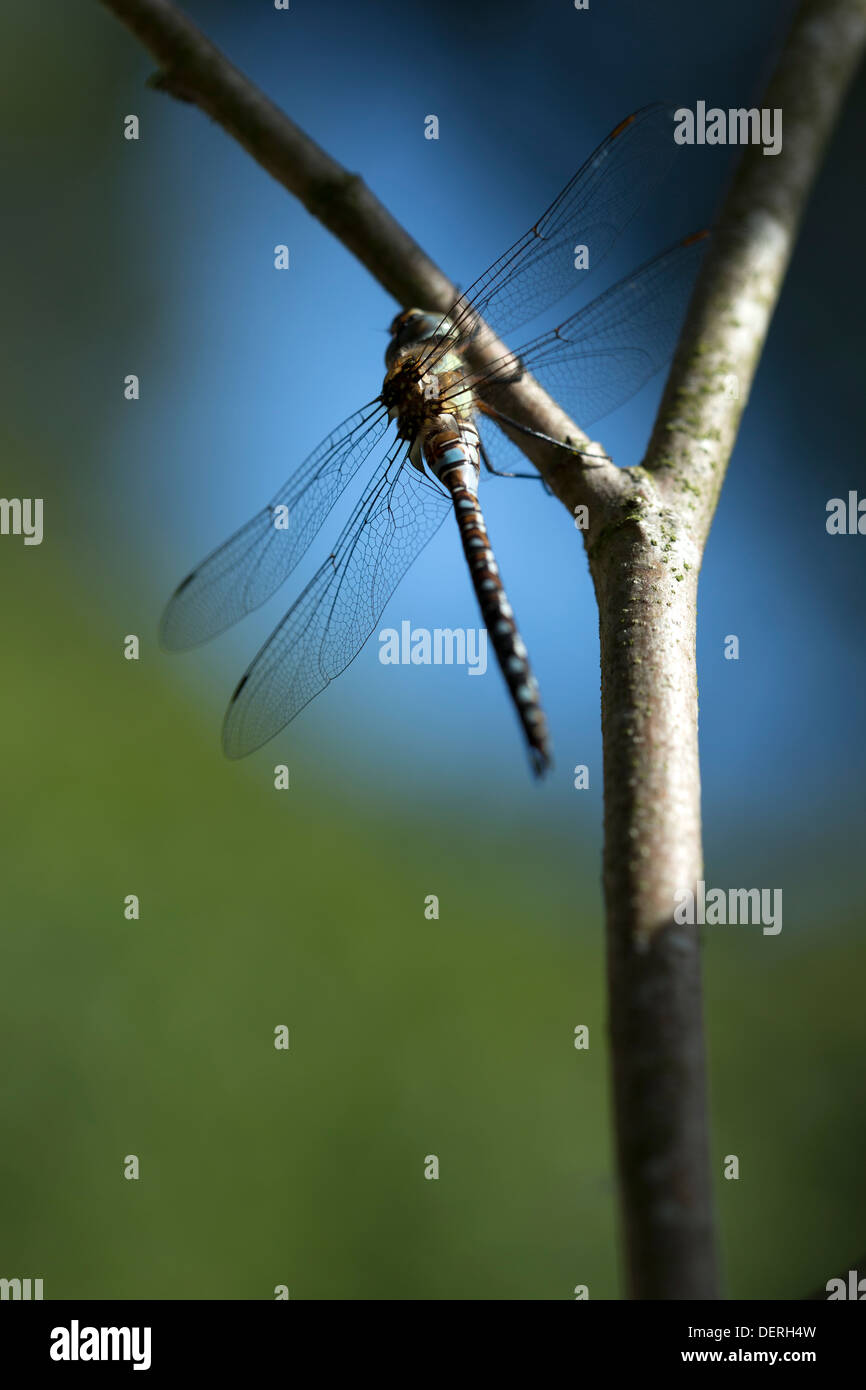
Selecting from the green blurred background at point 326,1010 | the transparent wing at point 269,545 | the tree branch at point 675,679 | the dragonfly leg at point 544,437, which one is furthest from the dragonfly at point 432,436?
the green blurred background at point 326,1010

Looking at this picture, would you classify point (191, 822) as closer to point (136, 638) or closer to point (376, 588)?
point (136, 638)

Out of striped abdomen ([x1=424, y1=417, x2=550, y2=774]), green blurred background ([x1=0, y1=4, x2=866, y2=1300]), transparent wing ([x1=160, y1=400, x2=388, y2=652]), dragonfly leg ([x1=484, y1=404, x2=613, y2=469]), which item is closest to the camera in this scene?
dragonfly leg ([x1=484, y1=404, x2=613, y2=469])

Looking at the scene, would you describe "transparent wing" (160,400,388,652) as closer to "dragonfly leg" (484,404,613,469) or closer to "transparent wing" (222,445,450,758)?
"transparent wing" (222,445,450,758)

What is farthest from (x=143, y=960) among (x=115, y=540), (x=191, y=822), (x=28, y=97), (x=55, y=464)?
(x=28, y=97)

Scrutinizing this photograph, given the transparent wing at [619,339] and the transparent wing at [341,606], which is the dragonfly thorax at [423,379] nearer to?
the transparent wing at [341,606]

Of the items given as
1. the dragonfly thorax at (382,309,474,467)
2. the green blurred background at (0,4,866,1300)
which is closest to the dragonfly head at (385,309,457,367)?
the dragonfly thorax at (382,309,474,467)

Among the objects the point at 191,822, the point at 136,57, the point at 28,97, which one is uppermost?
the point at 136,57

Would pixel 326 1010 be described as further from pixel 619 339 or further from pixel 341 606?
pixel 619 339
